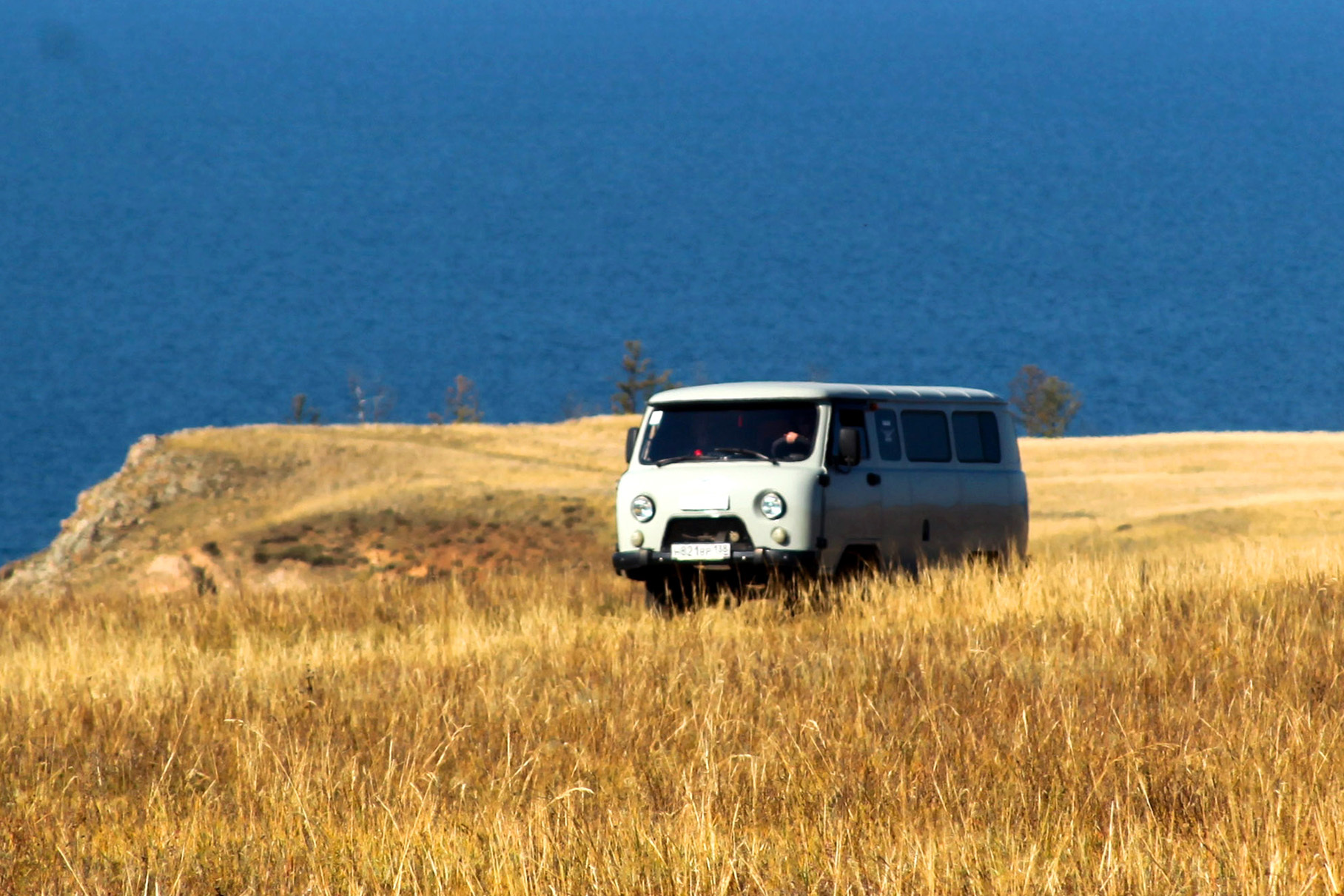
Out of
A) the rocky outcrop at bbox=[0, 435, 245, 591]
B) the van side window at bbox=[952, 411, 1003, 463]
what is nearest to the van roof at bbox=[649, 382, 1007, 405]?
the van side window at bbox=[952, 411, 1003, 463]

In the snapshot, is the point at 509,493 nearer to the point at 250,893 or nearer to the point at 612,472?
the point at 612,472

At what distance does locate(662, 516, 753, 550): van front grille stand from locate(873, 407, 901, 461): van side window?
5.43 ft

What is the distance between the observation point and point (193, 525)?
113 ft

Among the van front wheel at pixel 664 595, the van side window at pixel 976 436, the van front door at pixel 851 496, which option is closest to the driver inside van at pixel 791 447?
the van front door at pixel 851 496

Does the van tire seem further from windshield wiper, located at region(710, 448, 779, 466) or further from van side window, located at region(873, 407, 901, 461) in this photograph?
windshield wiper, located at region(710, 448, 779, 466)

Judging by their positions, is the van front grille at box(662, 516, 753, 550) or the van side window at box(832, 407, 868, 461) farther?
the van side window at box(832, 407, 868, 461)

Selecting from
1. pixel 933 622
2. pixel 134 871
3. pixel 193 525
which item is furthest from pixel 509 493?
pixel 134 871

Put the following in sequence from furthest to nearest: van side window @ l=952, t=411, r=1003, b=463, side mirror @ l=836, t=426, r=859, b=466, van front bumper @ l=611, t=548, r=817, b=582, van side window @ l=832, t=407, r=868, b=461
Answer: 1. van side window @ l=952, t=411, r=1003, b=463
2. van side window @ l=832, t=407, r=868, b=461
3. side mirror @ l=836, t=426, r=859, b=466
4. van front bumper @ l=611, t=548, r=817, b=582

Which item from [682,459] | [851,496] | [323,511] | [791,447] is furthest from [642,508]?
[323,511]

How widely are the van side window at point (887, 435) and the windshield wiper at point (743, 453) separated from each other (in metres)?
1.21

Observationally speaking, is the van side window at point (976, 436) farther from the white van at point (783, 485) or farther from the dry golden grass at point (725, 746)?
the dry golden grass at point (725, 746)

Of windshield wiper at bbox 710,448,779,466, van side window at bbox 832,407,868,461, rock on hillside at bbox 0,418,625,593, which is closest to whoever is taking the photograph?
windshield wiper at bbox 710,448,779,466

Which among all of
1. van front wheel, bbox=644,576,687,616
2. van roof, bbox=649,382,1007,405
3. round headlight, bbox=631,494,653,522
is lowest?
van front wheel, bbox=644,576,687,616

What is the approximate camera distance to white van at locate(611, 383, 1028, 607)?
1305 cm
